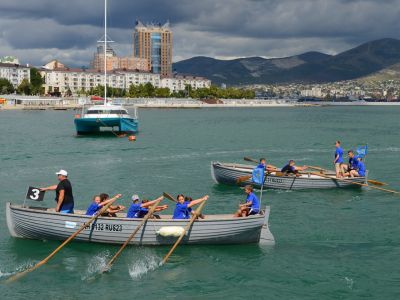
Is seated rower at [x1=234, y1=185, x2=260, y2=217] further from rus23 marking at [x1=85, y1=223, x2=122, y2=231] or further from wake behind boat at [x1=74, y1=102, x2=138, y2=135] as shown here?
wake behind boat at [x1=74, y1=102, x2=138, y2=135]

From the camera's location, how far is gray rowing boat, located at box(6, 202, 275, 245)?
22938 millimetres

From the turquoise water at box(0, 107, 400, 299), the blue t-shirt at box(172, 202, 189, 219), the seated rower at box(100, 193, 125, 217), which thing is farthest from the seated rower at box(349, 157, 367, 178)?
the seated rower at box(100, 193, 125, 217)

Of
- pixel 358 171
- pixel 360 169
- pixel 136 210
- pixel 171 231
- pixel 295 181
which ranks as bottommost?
pixel 295 181

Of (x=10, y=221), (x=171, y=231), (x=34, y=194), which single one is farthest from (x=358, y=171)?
(x=10, y=221)

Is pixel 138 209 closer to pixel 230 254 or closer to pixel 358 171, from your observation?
pixel 230 254

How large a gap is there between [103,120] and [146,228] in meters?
56.6

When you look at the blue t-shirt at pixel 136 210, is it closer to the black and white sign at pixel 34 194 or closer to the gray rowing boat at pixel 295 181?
the black and white sign at pixel 34 194

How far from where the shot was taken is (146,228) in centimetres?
2300

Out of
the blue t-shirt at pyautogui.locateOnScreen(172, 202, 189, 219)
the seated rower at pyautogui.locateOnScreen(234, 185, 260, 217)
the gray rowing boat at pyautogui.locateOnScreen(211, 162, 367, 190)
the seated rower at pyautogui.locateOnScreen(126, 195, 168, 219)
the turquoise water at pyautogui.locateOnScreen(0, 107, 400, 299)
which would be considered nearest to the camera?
the turquoise water at pyautogui.locateOnScreen(0, 107, 400, 299)

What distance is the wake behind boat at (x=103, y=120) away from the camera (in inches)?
3068

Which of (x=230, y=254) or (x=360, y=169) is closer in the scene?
(x=230, y=254)

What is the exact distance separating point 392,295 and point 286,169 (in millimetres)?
17427

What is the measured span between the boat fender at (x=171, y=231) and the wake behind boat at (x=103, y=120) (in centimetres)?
5648

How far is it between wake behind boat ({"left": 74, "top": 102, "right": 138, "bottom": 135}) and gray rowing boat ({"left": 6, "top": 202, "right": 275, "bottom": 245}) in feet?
180
